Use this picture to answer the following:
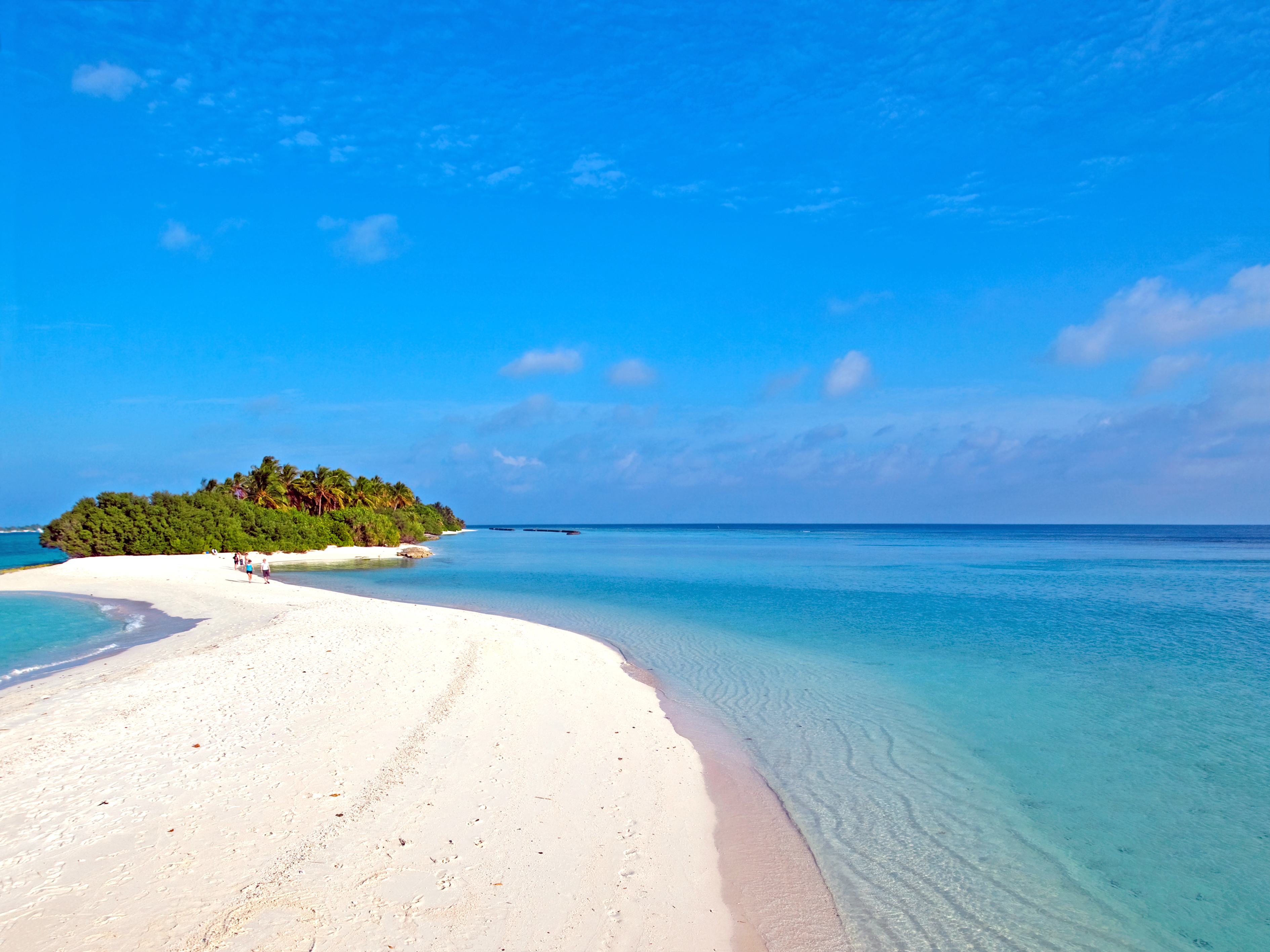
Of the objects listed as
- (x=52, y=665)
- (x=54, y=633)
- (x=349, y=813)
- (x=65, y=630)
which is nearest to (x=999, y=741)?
(x=349, y=813)

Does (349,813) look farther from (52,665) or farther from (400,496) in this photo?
(400,496)

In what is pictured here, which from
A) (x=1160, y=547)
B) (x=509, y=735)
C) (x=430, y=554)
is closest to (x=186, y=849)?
(x=509, y=735)

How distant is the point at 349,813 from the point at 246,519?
64.5 meters

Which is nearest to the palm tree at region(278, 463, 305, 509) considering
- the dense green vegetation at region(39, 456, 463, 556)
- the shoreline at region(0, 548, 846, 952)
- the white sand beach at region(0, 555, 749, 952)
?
the dense green vegetation at region(39, 456, 463, 556)

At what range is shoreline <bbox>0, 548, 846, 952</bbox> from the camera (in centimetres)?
607

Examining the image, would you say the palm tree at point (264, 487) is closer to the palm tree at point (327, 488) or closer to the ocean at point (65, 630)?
the palm tree at point (327, 488)

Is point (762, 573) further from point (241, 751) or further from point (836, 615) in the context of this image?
point (241, 751)

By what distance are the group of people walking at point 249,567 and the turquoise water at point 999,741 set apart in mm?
8420

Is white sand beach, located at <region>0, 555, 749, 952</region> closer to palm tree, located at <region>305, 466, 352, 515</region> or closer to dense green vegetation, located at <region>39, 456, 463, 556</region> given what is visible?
dense green vegetation, located at <region>39, 456, 463, 556</region>

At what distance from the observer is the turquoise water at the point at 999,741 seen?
688 cm

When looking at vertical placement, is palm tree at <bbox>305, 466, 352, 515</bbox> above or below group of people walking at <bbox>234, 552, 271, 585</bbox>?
above

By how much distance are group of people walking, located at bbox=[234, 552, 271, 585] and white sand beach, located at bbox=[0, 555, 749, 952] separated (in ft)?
85.2

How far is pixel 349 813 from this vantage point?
296 inches

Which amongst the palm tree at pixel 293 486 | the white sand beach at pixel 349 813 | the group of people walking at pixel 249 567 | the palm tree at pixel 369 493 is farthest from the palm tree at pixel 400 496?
the white sand beach at pixel 349 813
